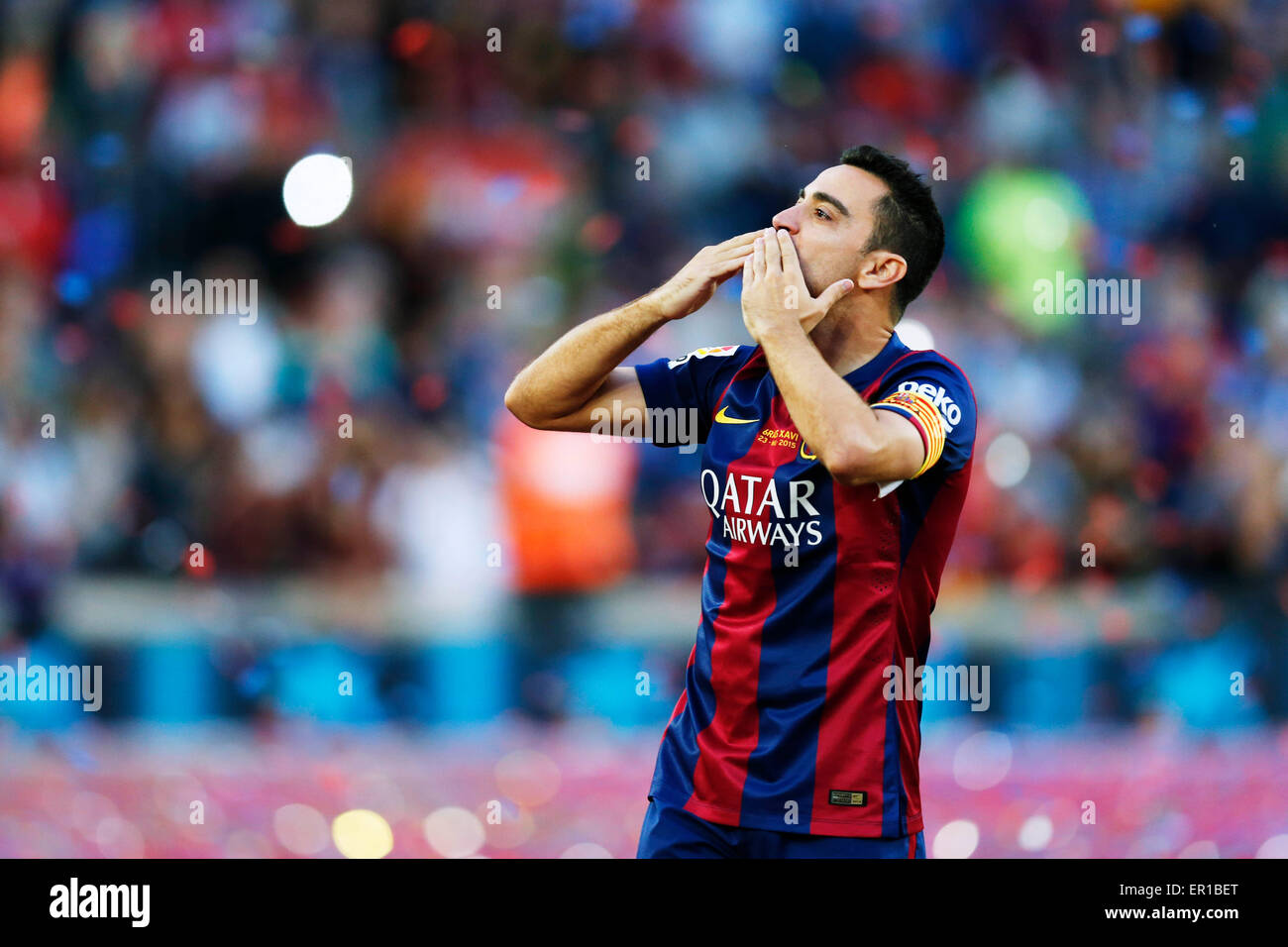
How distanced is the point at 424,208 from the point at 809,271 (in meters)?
4.34

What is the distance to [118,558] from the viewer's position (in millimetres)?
5961

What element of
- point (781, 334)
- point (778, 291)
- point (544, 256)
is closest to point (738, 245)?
point (778, 291)

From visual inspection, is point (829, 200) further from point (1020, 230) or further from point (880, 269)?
point (1020, 230)

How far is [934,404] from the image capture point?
110 inches

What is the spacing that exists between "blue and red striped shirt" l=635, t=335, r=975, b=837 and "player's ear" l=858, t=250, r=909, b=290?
0.62 ft

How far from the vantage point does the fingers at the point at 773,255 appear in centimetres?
287

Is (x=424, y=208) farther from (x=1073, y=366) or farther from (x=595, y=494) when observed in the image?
(x=1073, y=366)

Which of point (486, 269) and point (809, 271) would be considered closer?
point (809, 271)

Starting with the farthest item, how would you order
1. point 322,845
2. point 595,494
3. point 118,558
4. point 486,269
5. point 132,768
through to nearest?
point 486,269 < point 595,494 < point 118,558 < point 132,768 < point 322,845

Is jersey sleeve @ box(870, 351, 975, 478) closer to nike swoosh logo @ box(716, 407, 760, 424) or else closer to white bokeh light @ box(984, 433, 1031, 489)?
nike swoosh logo @ box(716, 407, 760, 424)

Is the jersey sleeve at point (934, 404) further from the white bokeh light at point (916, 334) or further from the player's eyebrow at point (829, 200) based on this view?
the white bokeh light at point (916, 334)

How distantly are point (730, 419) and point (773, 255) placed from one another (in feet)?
1.24

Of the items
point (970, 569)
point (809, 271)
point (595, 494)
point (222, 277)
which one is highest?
point (222, 277)

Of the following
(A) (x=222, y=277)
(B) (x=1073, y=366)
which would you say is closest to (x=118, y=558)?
(A) (x=222, y=277)
